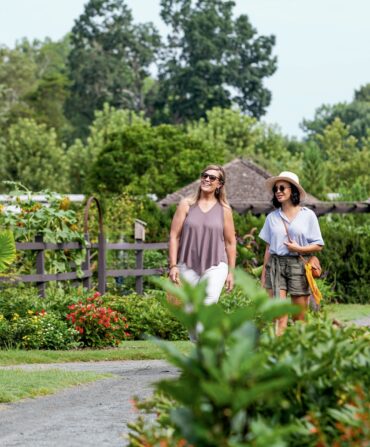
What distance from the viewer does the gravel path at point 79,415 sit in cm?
→ 826

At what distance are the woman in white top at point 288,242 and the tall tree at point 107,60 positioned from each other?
8002 centimetres

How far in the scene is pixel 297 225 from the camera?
1123 cm

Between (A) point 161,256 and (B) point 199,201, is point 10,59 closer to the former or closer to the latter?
(A) point 161,256

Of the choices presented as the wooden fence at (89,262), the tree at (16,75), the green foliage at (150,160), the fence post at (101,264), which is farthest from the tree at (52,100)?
the fence post at (101,264)

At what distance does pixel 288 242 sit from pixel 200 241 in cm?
77

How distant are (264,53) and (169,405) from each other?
86.2 m

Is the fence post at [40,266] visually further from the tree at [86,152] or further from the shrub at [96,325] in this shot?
the tree at [86,152]

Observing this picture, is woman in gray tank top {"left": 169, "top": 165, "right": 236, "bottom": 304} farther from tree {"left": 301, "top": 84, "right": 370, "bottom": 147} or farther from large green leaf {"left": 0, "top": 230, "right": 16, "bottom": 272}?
tree {"left": 301, "top": 84, "right": 370, "bottom": 147}

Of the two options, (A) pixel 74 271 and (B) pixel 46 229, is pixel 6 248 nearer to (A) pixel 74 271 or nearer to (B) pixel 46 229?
(B) pixel 46 229

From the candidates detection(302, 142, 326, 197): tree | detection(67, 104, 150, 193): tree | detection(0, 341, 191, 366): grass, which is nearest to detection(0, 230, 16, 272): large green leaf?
detection(0, 341, 191, 366): grass

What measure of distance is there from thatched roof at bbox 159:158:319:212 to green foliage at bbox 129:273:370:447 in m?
34.4

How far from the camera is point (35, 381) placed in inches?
450

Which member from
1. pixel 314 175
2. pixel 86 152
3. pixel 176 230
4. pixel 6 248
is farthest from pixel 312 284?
pixel 86 152

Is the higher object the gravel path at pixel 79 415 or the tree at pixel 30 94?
the tree at pixel 30 94
